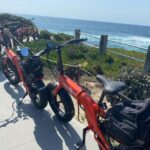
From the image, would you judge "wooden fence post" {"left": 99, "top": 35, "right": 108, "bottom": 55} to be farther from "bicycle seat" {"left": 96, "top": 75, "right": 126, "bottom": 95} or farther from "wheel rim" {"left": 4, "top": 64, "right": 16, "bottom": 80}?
"bicycle seat" {"left": 96, "top": 75, "right": 126, "bottom": 95}

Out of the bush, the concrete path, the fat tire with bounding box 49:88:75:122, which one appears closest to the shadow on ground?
the concrete path

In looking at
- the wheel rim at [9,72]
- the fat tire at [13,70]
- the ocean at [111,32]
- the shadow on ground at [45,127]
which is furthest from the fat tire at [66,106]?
the ocean at [111,32]

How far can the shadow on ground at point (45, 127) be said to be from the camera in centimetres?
400

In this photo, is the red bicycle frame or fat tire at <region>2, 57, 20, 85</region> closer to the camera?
the red bicycle frame

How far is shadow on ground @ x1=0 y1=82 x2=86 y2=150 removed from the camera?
4.00 metres

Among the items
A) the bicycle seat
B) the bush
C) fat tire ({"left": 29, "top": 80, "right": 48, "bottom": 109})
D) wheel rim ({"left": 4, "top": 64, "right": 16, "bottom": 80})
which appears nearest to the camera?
the bicycle seat

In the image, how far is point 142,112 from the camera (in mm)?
2545

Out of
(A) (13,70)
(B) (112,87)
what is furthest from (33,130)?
(A) (13,70)

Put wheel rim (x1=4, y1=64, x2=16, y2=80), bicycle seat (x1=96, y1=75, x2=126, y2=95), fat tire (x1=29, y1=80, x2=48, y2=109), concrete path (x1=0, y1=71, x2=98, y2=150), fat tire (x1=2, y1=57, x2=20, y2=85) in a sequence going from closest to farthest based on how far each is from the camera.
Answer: bicycle seat (x1=96, y1=75, x2=126, y2=95) → concrete path (x1=0, y1=71, x2=98, y2=150) → fat tire (x1=29, y1=80, x2=48, y2=109) → fat tire (x1=2, y1=57, x2=20, y2=85) → wheel rim (x1=4, y1=64, x2=16, y2=80)

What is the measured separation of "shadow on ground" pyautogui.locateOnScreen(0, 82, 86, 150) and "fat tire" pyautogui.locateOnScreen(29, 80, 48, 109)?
0.40 feet

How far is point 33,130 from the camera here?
430 cm

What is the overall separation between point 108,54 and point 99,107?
20.5ft

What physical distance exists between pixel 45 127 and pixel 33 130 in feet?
0.67

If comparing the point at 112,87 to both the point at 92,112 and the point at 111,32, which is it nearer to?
the point at 92,112
